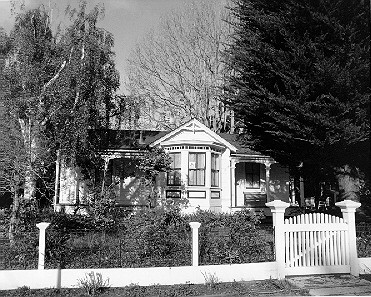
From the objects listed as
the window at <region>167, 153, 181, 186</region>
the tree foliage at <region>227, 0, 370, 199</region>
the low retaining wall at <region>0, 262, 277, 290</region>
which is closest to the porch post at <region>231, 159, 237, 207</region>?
the window at <region>167, 153, 181, 186</region>

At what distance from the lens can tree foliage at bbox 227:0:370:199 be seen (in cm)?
746

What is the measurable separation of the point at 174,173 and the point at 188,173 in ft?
1.79

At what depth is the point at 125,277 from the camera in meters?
Result: 6.07

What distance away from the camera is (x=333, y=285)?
601 cm

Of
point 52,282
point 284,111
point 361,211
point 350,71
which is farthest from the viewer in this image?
point 361,211

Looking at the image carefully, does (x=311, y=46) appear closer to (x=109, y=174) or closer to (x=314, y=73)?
(x=314, y=73)

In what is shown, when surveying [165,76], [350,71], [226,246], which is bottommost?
[226,246]

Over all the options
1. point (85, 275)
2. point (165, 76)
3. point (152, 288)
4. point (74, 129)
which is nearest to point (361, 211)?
point (152, 288)

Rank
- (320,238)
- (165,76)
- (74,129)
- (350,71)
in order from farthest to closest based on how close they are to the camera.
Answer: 1. (165,76)
2. (74,129)
3. (350,71)
4. (320,238)

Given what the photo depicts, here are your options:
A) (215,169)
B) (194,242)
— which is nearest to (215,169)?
(215,169)

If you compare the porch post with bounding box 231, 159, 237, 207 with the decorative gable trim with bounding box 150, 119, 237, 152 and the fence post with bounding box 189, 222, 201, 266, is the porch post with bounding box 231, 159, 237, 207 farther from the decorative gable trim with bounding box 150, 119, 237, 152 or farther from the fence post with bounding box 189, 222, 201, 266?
the fence post with bounding box 189, 222, 201, 266

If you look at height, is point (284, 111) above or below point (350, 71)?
below

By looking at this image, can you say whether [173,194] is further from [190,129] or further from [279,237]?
[279,237]

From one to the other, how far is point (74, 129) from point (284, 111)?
18.1 feet
